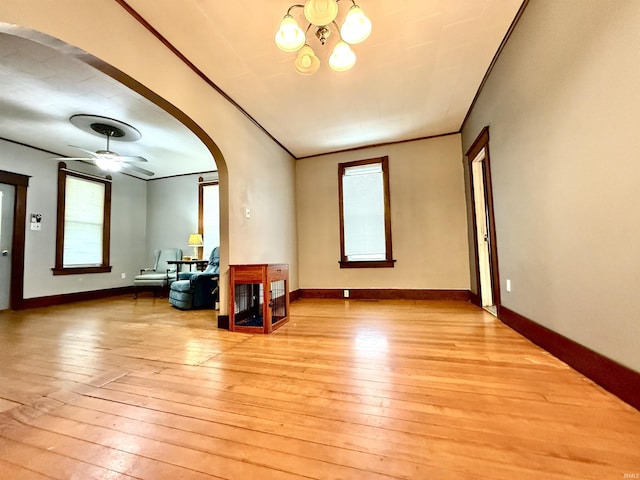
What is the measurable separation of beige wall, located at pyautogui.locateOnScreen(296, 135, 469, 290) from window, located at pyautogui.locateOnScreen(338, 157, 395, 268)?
109mm

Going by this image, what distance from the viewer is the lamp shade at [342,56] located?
211 centimetres

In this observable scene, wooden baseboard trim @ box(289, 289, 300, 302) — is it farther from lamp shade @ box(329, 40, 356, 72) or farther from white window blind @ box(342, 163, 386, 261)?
lamp shade @ box(329, 40, 356, 72)

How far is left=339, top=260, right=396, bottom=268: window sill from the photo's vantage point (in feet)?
15.0

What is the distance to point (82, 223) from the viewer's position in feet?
17.6

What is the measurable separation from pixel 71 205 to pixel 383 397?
6.49 metres

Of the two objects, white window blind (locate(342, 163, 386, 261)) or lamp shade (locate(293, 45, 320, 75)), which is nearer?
lamp shade (locate(293, 45, 320, 75))

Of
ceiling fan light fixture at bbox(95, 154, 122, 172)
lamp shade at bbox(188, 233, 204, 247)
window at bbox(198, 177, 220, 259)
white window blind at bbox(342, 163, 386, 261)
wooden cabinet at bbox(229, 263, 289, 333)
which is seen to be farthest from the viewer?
window at bbox(198, 177, 220, 259)

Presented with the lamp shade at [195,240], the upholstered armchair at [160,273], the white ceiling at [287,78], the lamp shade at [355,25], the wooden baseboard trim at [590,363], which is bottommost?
the wooden baseboard trim at [590,363]

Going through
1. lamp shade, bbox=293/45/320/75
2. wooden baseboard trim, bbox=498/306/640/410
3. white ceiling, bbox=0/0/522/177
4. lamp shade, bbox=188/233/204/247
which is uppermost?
white ceiling, bbox=0/0/522/177

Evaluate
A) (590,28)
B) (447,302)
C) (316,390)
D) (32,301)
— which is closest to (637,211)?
(590,28)

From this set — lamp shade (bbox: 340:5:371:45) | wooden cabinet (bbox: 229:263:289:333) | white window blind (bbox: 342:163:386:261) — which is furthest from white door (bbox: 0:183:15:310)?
lamp shade (bbox: 340:5:371:45)

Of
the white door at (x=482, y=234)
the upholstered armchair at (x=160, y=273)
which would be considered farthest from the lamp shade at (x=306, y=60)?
the upholstered armchair at (x=160, y=273)

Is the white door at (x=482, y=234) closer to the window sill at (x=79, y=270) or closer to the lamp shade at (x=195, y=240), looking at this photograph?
the lamp shade at (x=195, y=240)

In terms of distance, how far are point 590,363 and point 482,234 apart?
230cm
